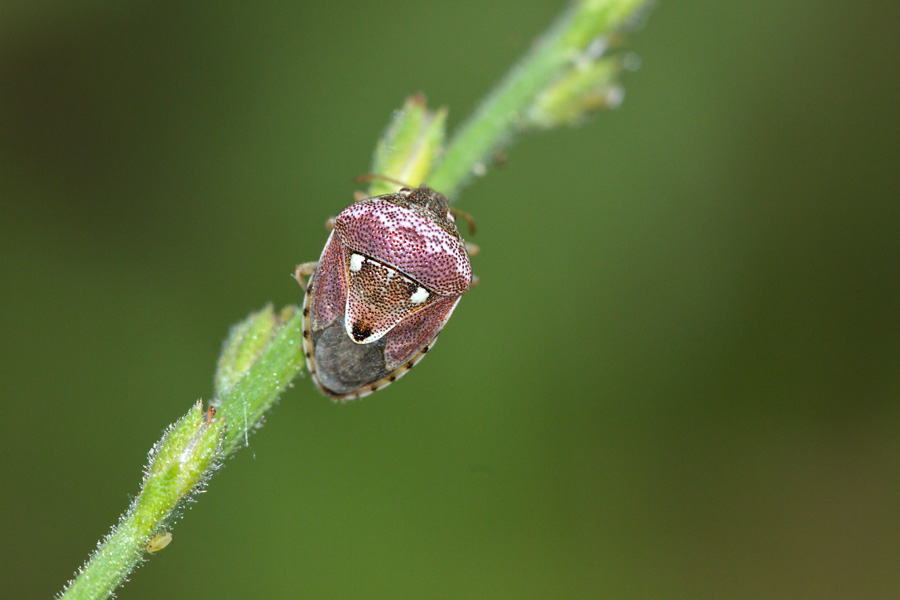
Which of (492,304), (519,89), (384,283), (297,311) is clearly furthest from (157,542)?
(492,304)

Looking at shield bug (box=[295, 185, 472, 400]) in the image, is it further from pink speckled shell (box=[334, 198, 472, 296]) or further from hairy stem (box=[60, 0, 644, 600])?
hairy stem (box=[60, 0, 644, 600])

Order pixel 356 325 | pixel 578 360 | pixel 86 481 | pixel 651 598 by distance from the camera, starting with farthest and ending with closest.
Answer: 1. pixel 578 360
2. pixel 651 598
3. pixel 86 481
4. pixel 356 325

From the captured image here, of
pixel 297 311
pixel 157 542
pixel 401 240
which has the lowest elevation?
pixel 157 542

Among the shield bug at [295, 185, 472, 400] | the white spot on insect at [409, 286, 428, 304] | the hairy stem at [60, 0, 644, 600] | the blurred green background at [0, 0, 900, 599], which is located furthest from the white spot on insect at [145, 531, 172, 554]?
the blurred green background at [0, 0, 900, 599]

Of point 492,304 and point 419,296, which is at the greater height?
point 492,304

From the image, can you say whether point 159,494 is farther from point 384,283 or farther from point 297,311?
point 384,283

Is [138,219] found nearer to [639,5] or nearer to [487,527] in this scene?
[487,527]

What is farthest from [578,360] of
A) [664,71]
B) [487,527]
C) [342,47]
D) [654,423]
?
→ [342,47]
